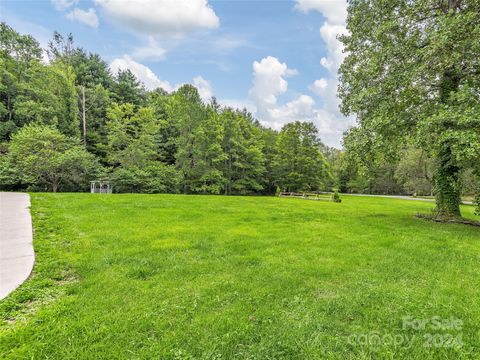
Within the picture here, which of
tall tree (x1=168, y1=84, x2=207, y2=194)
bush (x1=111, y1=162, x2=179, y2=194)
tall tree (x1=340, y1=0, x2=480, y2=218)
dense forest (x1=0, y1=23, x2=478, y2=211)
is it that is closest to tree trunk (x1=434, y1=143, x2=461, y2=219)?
tall tree (x1=340, y1=0, x2=480, y2=218)

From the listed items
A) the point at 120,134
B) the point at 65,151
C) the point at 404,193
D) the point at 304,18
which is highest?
the point at 304,18

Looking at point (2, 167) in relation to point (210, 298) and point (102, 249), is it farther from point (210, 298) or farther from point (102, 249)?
point (210, 298)

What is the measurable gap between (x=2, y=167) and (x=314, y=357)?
22403 mm

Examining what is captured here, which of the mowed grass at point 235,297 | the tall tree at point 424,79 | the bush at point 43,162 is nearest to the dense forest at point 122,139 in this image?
the bush at point 43,162

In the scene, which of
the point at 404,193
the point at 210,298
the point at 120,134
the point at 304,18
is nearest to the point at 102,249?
the point at 210,298

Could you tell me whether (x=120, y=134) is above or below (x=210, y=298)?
above

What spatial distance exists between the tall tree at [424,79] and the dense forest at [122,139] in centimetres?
294

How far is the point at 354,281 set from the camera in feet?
12.2

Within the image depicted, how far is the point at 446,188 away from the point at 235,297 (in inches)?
404

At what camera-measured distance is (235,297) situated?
10.3ft

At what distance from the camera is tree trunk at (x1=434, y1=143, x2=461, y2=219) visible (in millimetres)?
9141

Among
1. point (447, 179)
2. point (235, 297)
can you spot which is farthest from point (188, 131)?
point (235, 297)

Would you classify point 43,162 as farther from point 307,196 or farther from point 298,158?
point 298,158

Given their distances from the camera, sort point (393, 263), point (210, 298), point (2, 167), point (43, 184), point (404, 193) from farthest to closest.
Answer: point (404, 193), point (43, 184), point (2, 167), point (393, 263), point (210, 298)
